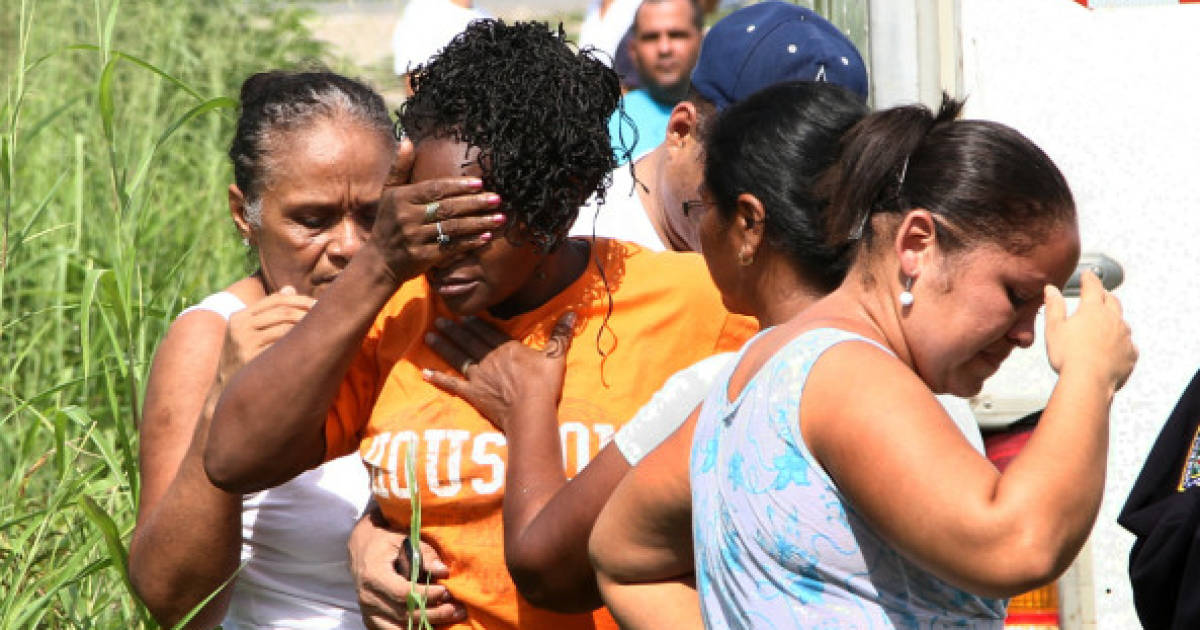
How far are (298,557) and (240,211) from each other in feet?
2.27

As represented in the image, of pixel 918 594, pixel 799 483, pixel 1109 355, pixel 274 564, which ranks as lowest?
pixel 274 564

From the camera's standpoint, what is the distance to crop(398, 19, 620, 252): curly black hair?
2.28 m

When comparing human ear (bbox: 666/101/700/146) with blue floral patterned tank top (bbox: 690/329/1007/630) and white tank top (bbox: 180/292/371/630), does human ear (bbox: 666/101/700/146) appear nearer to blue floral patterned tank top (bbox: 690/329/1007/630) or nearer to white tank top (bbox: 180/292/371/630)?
white tank top (bbox: 180/292/371/630)

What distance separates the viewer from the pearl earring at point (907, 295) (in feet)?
5.82

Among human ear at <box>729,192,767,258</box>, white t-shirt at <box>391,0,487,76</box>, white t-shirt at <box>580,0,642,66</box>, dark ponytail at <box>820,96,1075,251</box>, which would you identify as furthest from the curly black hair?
white t-shirt at <box>580,0,642,66</box>

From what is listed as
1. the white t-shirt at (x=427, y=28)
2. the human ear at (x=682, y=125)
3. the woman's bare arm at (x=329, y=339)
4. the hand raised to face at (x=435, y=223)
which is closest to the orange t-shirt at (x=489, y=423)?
Answer: the woman's bare arm at (x=329, y=339)

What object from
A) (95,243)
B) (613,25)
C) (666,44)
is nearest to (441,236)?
(95,243)

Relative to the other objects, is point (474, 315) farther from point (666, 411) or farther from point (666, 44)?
point (666, 44)

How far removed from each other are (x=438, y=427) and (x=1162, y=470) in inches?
52.1

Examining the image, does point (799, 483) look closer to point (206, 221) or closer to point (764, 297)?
point (764, 297)

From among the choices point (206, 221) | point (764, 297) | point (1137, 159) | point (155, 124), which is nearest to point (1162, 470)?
point (1137, 159)

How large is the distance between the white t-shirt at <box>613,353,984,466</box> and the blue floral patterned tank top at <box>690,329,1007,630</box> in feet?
1.02

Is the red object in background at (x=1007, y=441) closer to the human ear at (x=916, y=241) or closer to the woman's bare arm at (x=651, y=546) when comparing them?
the woman's bare arm at (x=651, y=546)

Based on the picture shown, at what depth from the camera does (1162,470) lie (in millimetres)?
2781
